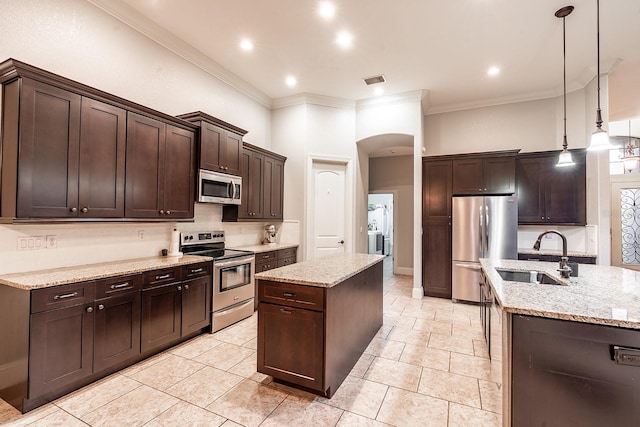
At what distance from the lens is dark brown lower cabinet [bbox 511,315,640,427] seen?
1.41m

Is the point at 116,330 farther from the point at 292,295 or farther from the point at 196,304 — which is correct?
the point at 292,295

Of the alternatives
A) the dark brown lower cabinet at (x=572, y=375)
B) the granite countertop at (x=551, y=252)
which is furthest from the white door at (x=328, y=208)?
the dark brown lower cabinet at (x=572, y=375)

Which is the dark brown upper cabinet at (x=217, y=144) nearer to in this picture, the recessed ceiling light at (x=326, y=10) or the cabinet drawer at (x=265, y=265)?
the cabinet drawer at (x=265, y=265)

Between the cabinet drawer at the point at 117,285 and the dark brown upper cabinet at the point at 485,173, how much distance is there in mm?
4691

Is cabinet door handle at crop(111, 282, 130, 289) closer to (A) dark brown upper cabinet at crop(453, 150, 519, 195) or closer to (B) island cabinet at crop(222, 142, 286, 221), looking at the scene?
(B) island cabinet at crop(222, 142, 286, 221)

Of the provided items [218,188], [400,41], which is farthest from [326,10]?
[218,188]

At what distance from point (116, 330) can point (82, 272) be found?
1.85ft

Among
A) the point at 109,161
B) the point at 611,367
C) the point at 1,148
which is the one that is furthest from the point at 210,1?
the point at 611,367

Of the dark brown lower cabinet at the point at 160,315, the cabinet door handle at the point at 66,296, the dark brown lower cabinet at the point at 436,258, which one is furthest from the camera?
the dark brown lower cabinet at the point at 436,258

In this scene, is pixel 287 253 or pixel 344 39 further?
pixel 287 253

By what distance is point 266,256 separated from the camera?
448 centimetres

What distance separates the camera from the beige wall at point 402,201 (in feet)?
24.4

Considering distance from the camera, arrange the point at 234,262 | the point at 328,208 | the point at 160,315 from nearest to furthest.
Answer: the point at 160,315 < the point at 234,262 < the point at 328,208

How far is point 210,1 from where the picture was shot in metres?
3.06
